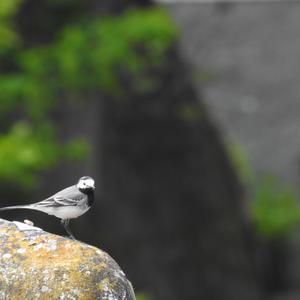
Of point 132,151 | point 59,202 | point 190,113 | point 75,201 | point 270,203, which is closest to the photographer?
point 75,201

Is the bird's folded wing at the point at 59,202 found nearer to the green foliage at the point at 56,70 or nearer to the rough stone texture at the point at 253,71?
the green foliage at the point at 56,70

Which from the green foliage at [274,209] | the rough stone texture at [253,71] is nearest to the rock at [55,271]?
the green foliage at [274,209]

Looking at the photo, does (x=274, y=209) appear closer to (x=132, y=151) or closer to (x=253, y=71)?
(x=253, y=71)

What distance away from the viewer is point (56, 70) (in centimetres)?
1777

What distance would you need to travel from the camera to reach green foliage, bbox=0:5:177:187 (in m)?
16.7

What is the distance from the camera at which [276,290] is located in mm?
24859

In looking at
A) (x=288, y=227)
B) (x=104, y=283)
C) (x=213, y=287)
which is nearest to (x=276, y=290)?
(x=288, y=227)

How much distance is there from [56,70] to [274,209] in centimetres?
915

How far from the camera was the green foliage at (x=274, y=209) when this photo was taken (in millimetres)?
24781

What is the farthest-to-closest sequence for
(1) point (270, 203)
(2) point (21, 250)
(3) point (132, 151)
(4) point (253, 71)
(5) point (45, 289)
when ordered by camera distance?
1. (4) point (253, 71)
2. (1) point (270, 203)
3. (3) point (132, 151)
4. (2) point (21, 250)
5. (5) point (45, 289)

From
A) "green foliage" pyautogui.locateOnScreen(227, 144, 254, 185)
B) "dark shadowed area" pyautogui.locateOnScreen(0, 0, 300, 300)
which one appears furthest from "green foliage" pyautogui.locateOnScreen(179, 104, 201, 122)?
"green foliage" pyautogui.locateOnScreen(227, 144, 254, 185)

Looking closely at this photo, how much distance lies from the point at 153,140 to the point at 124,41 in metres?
2.35

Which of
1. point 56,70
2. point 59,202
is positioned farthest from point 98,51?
point 59,202

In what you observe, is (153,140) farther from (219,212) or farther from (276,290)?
(276,290)
